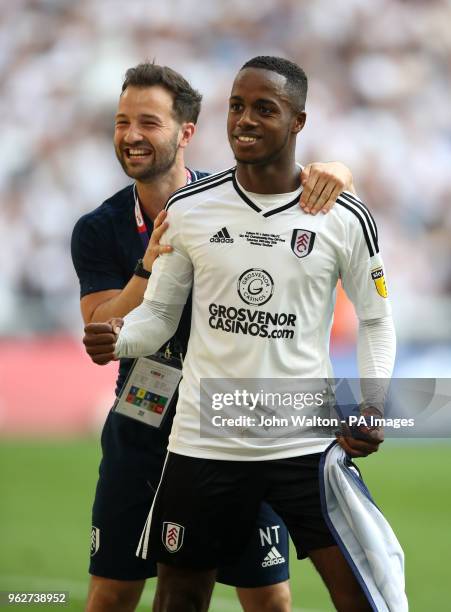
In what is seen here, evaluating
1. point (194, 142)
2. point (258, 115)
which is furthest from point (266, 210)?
point (194, 142)

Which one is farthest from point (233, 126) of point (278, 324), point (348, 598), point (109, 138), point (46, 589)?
point (109, 138)

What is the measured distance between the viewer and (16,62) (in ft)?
44.3

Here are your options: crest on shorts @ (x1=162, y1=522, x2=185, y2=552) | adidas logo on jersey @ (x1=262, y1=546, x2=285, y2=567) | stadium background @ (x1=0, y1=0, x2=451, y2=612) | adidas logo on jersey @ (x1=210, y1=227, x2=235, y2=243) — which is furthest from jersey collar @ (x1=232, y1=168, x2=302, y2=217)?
stadium background @ (x1=0, y1=0, x2=451, y2=612)

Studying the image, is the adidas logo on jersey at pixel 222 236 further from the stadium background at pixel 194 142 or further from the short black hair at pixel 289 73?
the stadium background at pixel 194 142

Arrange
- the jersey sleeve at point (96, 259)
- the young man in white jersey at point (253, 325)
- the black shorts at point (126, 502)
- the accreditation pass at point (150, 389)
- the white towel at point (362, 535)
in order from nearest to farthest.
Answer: the white towel at point (362, 535) < the young man in white jersey at point (253, 325) < the accreditation pass at point (150, 389) < the black shorts at point (126, 502) < the jersey sleeve at point (96, 259)

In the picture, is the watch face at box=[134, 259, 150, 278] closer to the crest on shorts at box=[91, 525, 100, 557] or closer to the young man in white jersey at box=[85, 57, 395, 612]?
the young man in white jersey at box=[85, 57, 395, 612]

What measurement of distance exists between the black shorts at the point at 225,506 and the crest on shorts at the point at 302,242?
1.94 ft

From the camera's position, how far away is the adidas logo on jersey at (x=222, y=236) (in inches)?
130

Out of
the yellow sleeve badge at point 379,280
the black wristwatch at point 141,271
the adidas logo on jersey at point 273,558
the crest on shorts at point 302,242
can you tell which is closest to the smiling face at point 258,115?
the crest on shorts at point 302,242

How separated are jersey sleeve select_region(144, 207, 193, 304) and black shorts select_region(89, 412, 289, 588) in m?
0.70

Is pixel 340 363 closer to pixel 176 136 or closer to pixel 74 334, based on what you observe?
pixel 74 334

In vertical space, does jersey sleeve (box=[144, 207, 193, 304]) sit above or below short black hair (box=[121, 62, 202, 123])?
below

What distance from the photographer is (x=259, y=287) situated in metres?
3.23

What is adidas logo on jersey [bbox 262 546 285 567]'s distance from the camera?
151 inches
